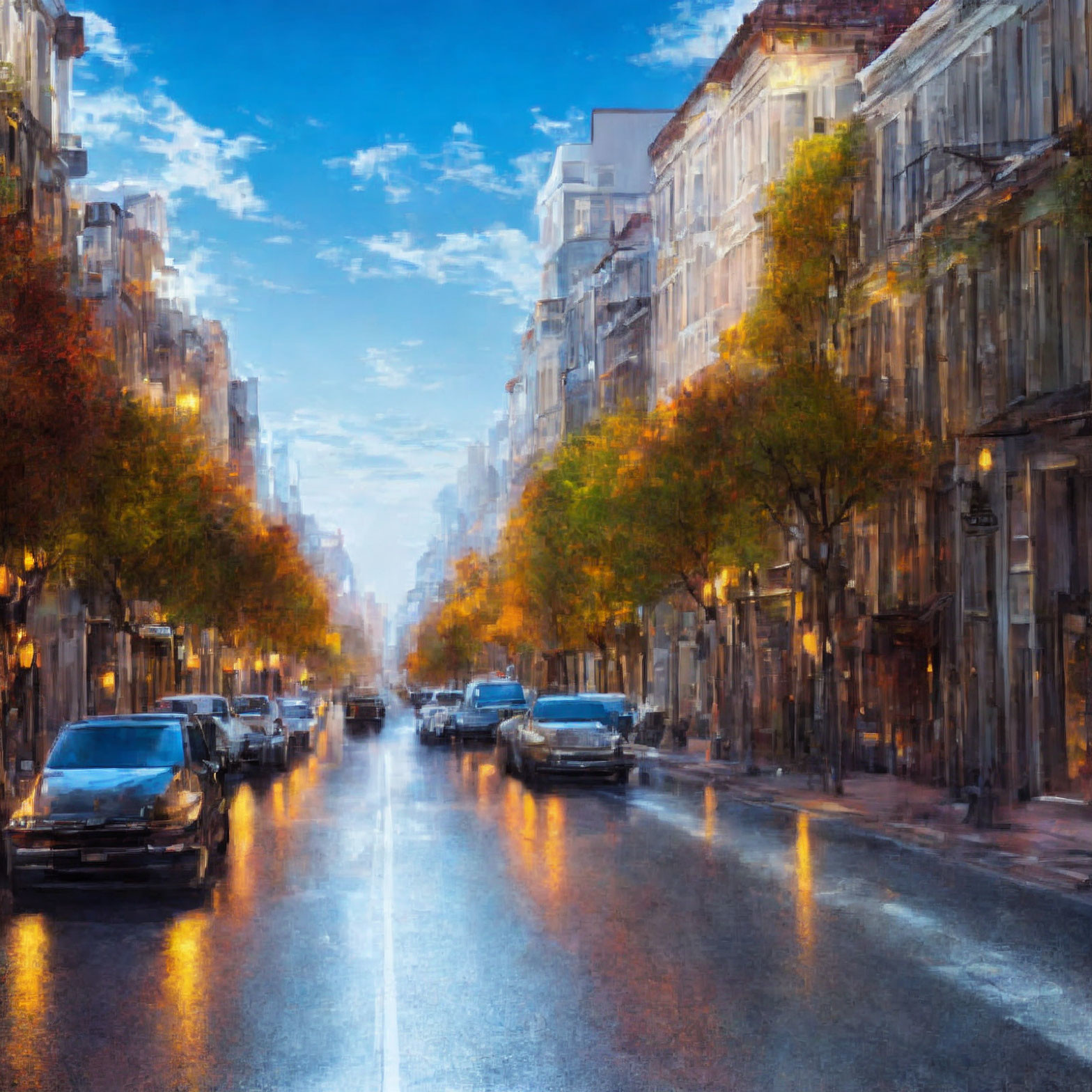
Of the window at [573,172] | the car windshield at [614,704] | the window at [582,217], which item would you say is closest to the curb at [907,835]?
the car windshield at [614,704]

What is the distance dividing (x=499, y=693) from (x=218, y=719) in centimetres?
1987

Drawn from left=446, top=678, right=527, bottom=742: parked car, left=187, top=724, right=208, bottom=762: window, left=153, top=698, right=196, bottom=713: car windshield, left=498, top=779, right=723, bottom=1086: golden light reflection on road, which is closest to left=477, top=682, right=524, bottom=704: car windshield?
left=446, top=678, right=527, bottom=742: parked car

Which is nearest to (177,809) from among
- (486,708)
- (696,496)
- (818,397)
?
(818,397)

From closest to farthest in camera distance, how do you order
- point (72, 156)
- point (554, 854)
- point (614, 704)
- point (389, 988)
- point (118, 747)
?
point (389, 988) < point (118, 747) < point (554, 854) < point (614, 704) < point (72, 156)

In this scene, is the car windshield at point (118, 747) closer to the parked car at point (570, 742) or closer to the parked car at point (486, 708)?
the parked car at point (570, 742)

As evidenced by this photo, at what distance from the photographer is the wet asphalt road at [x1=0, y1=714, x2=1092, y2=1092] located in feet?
27.6

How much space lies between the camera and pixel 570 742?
32.0 meters

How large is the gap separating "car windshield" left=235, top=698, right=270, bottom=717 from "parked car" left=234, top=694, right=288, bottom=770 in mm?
39

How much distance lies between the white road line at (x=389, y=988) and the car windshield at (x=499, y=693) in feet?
113

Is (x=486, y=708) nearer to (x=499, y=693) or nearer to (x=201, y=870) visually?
(x=499, y=693)

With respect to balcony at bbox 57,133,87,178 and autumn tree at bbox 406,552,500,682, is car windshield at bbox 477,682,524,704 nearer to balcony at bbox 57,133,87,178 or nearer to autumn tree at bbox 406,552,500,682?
balcony at bbox 57,133,87,178

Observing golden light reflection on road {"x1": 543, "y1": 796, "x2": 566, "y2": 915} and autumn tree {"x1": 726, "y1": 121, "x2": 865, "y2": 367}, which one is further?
autumn tree {"x1": 726, "y1": 121, "x2": 865, "y2": 367}

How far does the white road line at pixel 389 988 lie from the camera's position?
8312 millimetres

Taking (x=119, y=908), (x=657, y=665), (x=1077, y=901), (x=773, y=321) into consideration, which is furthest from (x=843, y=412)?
(x=657, y=665)
